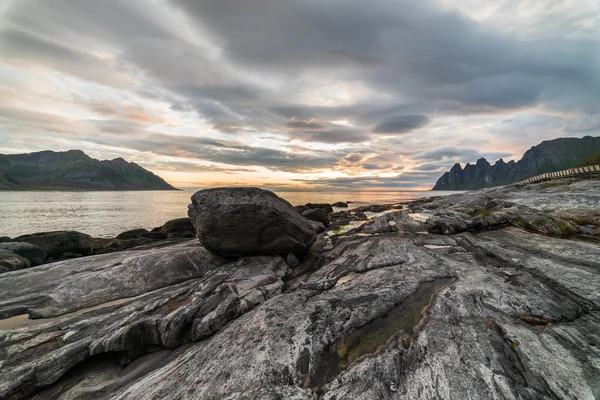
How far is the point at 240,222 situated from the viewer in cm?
1802

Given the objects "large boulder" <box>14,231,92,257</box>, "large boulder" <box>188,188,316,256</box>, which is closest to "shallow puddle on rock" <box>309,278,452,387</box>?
"large boulder" <box>188,188,316,256</box>

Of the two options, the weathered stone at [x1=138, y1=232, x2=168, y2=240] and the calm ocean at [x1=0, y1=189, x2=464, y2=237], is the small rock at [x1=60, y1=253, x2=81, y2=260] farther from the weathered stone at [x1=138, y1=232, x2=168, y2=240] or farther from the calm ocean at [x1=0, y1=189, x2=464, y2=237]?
the calm ocean at [x1=0, y1=189, x2=464, y2=237]

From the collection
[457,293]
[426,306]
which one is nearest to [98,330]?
[426,306]

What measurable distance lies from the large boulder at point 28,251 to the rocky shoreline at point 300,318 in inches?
345

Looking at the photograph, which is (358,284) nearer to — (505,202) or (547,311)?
(547,311)

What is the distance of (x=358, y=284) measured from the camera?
1291cm

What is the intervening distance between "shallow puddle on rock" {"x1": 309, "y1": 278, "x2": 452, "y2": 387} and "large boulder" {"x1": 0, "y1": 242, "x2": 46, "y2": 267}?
30587mm

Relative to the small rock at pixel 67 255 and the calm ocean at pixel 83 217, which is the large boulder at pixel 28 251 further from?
the calm ocean at pixel 83 217

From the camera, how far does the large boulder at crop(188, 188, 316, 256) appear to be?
58.8 ft

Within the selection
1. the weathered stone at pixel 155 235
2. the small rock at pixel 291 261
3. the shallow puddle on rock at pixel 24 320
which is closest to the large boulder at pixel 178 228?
the weathered stone at pixel 155 235

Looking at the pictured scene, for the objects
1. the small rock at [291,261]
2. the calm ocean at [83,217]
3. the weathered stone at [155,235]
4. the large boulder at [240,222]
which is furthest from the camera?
the calm ocean at [83,217]

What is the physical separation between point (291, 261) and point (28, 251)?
26.5 m

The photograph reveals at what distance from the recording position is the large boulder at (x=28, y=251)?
896 inches

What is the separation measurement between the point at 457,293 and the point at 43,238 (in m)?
38.7
